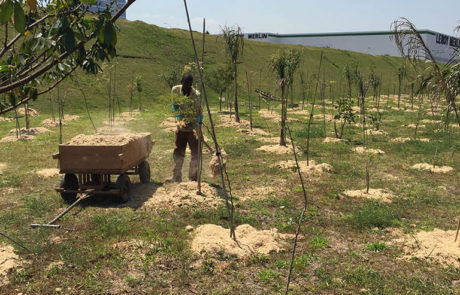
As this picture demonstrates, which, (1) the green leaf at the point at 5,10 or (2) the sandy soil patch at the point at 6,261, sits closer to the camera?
(1) the green leaf at the point at 5,10

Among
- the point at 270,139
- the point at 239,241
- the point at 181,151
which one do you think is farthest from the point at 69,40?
the point at 270,139

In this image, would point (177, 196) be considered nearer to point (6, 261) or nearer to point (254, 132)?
point (6, 261)

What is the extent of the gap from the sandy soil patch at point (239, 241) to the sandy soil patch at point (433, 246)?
186 cm

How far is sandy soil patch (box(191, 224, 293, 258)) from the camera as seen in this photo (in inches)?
209

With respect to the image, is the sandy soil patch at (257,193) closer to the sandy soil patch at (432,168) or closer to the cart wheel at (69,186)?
the cart wheel at (69,186)

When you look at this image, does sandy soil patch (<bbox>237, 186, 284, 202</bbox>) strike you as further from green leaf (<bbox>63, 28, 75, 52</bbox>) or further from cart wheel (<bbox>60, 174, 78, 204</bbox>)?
green leaf (<bbox>63, 28, 75, 52</bbox>)

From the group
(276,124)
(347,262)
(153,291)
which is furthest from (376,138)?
(153,291)

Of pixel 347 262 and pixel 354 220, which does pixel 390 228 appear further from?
pixel 347 262

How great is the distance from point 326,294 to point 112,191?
14.6 feet

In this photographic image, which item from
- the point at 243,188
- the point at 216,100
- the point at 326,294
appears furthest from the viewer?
the point at 216,100

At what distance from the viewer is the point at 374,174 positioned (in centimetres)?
1032

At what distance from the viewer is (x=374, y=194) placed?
Result: 835cm

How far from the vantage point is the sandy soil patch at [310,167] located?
10227mm

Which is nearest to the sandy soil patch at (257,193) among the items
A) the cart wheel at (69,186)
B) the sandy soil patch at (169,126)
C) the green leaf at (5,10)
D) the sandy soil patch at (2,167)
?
the cart wheel at (69,186)
